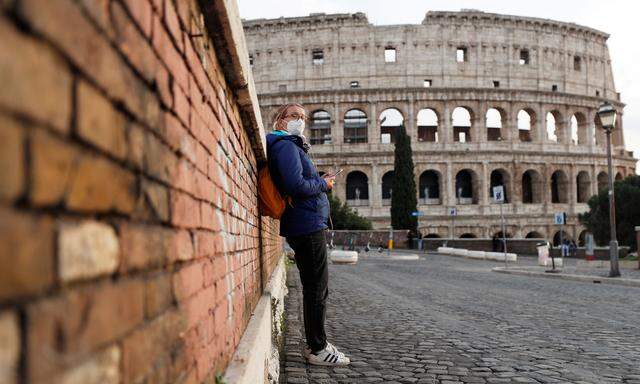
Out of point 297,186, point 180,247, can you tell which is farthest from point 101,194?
point 297,186

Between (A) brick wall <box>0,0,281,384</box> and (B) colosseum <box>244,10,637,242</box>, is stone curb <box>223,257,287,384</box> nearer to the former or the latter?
(A) brick wall <box>0,0,281,384</box>

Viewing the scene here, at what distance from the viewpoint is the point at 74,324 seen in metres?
0.75

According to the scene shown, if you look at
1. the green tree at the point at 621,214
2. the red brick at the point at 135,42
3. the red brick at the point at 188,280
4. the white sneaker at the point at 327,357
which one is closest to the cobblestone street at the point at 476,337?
the white sneaker at the point at 327,357

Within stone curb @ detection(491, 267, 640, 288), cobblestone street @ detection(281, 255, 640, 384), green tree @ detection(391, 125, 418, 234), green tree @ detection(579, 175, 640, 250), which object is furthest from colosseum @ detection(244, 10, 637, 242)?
cobblestone street @ detection(281, 255, 640, 384)

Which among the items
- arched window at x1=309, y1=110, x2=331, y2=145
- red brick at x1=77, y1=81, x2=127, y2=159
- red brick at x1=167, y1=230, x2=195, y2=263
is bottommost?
red brick at x1=167, y1=230, x2=195, y2=263

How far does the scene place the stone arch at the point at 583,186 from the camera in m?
47.8

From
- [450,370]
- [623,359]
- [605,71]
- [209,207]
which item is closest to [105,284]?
[209,207]

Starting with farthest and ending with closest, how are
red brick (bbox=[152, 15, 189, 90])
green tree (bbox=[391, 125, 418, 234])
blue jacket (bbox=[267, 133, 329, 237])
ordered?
1. green tree (bbox=[391, 125, 418, 234])
2. blue jacket (bbox=[267, 133, 329, 237])
3. red brick (bbox=[152, 15, 189, 90])

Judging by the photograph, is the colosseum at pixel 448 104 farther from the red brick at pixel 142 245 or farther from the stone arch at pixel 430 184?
the red brick at pixel 142 245

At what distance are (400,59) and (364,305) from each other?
131 feet

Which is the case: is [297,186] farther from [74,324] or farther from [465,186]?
[465,186]

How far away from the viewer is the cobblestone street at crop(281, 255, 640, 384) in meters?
4.14

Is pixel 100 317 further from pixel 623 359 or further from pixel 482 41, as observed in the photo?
pixel 482 41

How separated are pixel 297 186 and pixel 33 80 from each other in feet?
10.2
